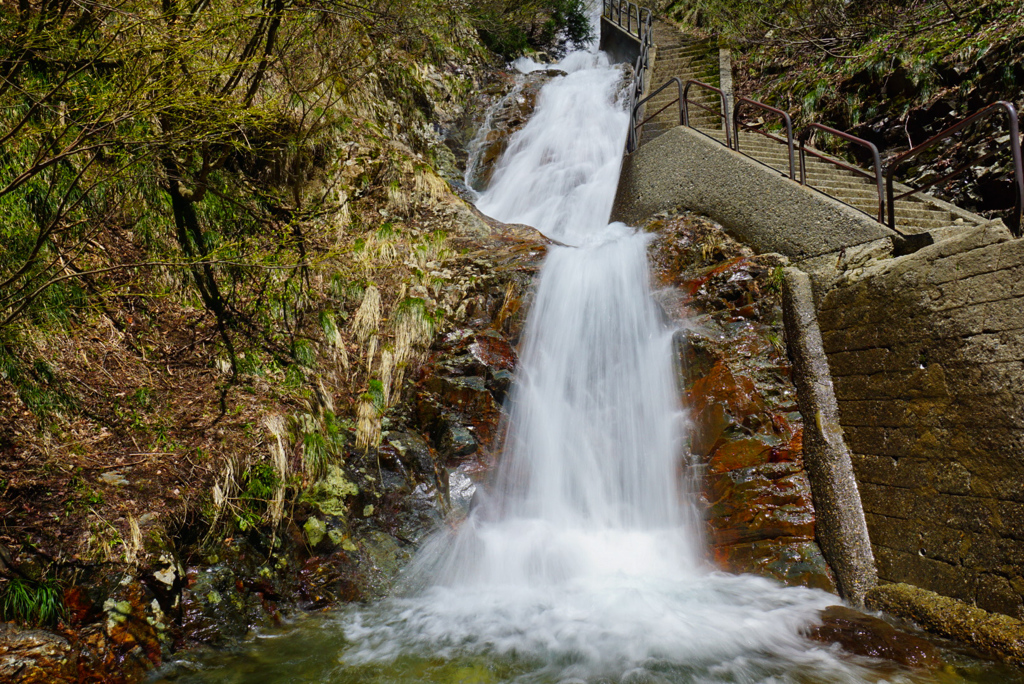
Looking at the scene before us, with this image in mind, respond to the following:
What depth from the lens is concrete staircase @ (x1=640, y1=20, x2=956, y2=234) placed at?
19.8 ft

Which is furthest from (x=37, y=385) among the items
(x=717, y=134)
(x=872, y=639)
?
(x=717, y=134)

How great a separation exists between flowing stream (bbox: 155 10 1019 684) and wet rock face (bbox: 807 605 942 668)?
119 mm

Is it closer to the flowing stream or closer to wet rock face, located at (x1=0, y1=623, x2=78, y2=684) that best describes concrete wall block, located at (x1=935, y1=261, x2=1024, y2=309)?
the flowing stream

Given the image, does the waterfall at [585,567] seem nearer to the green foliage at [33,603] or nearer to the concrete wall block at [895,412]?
the green foliage at [33,603]

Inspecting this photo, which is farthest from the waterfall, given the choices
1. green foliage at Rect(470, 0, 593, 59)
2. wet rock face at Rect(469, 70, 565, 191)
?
green foliage at Rect(470, 0, 593, 59)

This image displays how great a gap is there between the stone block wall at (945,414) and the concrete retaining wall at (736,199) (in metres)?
0.91

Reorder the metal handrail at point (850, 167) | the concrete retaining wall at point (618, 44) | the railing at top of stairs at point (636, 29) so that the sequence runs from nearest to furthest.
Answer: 1. the metal handrail at point (850, 167)
2. the railing at top of stairs at point (636, 29)
3. the concrete retaining wall at point (618, 44)

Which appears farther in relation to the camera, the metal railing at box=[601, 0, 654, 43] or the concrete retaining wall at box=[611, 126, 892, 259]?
the metal railing at box=[601, 0, 654, 43]

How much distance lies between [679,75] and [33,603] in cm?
1416

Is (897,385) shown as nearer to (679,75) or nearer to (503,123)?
(679,75)

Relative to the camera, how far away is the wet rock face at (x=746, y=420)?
454 cm

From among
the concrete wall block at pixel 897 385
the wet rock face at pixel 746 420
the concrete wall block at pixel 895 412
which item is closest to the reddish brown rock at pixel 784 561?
the wet rock face at pixel 746 420

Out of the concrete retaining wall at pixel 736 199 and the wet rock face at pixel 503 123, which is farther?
the wet rock face at pixel 503 123

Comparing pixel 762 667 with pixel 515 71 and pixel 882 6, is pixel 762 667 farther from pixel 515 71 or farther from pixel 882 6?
pixel 515 71
